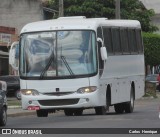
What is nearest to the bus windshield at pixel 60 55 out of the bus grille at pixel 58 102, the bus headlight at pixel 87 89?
the bus headlight at pixel 87 89

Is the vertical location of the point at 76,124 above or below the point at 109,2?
below

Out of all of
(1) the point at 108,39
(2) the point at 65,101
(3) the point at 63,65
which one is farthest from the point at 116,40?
(2) the point at 65,101

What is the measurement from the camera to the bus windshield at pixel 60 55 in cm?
2814

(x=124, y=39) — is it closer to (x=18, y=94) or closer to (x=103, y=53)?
(x=103, y=53)

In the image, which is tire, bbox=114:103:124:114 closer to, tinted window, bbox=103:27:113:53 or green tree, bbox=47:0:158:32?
tinted window, bbox=103:27:113:53

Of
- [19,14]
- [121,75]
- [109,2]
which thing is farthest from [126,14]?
[121,75]

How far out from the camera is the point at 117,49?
31.4 meters

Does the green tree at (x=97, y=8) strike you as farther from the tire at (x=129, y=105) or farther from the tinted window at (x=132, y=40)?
the tire at (x=129, y=105)

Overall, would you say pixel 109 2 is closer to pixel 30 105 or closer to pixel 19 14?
pixel 19 14

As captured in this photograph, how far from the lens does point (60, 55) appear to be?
92.7 ft

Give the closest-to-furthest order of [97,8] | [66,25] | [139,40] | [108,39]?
[66,25], [108,39], [139,40], [97,8]

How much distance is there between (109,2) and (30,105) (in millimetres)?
42122

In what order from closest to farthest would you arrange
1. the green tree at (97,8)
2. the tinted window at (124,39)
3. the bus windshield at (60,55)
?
1. the bus windshield at (60,55)
2. the tinted window at (124,39)
3. the green tree at (97,8)

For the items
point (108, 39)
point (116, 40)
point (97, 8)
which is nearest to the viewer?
point (108, 39)
